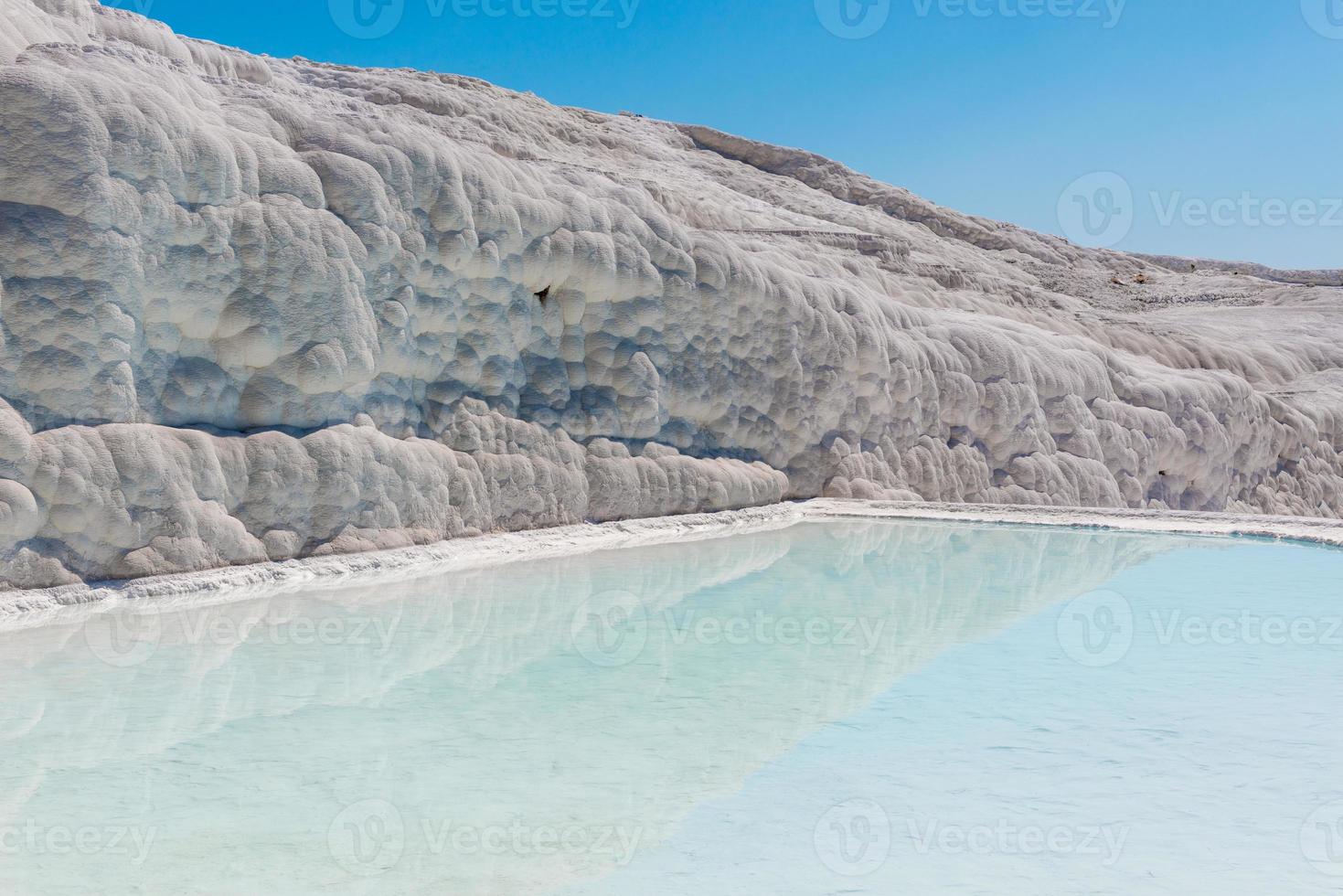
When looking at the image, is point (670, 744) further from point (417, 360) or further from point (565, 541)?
point (417, 360)

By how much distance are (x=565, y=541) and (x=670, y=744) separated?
13.9ft

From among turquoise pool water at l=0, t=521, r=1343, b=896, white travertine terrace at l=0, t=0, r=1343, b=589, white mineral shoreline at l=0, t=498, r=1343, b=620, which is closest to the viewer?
turquoise pool water at l=0, t=521, r=1343, b=896

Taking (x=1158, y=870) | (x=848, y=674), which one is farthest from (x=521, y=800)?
(x=848, y=674)

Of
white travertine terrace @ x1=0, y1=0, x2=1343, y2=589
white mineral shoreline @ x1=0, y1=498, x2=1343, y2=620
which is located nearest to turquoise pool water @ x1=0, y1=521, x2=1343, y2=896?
white mineral shoreline @ x1=0, y1=498, x2=1343, y2=620

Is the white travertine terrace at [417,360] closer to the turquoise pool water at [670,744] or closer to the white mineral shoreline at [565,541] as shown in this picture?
the white mineral shoreline at [565,541]

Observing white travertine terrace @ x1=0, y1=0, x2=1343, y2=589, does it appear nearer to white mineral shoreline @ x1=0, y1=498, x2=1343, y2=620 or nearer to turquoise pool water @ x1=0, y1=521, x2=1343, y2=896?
white mineral shoreline @ x1=0, y1=498, x2=1343, y2=620

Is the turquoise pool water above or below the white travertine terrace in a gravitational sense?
below

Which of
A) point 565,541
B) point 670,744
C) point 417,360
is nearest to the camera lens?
point 670,744

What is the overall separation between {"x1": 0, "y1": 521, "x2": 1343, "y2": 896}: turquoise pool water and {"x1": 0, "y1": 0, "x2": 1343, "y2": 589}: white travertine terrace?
33.3 inches

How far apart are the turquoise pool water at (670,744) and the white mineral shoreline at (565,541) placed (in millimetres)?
257

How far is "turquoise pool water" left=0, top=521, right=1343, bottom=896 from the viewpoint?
243cm

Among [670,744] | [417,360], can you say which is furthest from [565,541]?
[670,744]

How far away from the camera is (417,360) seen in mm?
7223

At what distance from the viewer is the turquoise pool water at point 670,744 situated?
2434 millimetres
